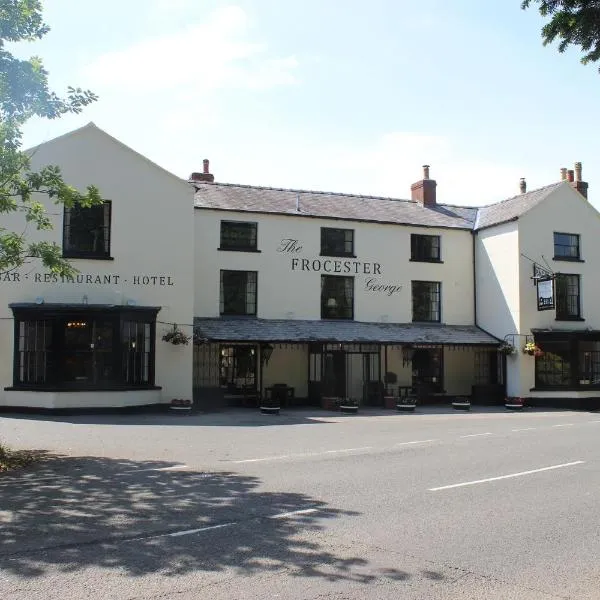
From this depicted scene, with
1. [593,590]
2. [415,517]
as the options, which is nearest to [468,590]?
[593,590]

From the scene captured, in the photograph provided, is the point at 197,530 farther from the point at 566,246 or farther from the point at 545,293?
the point at 566,246

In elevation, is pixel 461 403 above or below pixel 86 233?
below

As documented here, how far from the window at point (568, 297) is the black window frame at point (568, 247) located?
0.76 m

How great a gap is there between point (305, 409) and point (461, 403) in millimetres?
5835

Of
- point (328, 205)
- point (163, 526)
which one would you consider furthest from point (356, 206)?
point (163, 526)

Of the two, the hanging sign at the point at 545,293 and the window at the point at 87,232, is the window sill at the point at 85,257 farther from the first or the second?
the hanging sign at the point at 545,293

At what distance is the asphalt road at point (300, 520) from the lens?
5438 mm

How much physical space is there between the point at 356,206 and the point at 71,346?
536 inches

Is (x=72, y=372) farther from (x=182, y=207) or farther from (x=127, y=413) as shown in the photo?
(x=182, y=207)

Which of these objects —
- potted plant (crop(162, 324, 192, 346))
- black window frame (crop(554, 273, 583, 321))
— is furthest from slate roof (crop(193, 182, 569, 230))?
potted plant (crop(162, 324, 192, 346))

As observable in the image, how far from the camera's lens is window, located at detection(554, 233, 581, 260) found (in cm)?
2808

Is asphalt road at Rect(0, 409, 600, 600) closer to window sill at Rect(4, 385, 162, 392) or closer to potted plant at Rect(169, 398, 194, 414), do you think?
window sill at Rect(4, 385, 162, 392)

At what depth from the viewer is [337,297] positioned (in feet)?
88.8

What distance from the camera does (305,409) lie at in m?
24.2
